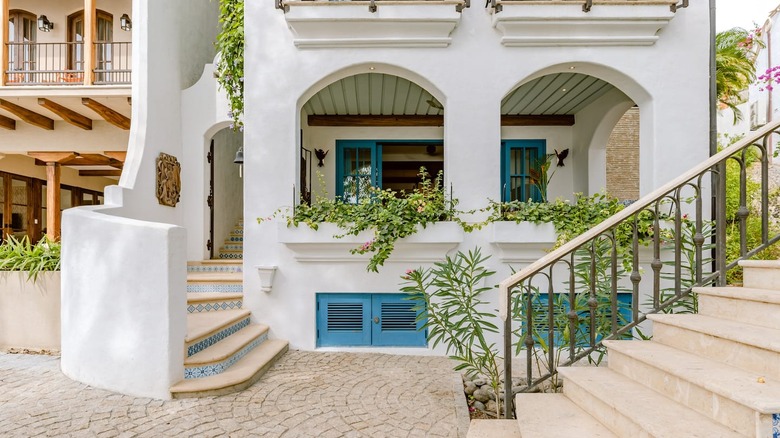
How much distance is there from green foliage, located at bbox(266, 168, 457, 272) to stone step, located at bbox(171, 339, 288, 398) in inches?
55.8

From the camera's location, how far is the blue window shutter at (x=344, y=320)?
16.1ft

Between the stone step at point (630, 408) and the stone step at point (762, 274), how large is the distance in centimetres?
110

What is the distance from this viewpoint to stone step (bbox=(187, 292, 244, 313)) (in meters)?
4.73

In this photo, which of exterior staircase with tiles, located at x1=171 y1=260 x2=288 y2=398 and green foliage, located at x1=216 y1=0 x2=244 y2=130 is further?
green foliage, located at x1=216 y1=0 x2=244 y2=130

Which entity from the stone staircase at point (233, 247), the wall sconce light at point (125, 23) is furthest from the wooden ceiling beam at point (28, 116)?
the stone staircase at point (233, 247)

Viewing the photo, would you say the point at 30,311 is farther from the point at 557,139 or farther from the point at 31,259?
the point at 557,139

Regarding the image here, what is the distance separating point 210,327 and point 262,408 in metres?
1.14

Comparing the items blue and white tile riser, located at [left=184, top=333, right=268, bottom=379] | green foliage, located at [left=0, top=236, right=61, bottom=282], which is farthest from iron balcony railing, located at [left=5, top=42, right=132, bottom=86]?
blue and white tile riser, located at [left=184, top=333, right=268, bottom=379]

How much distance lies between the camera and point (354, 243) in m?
4.74

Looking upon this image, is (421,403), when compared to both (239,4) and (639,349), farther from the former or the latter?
(239,4)

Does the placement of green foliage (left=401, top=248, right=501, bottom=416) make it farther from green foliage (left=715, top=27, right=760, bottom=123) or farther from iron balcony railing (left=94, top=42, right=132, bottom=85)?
green foliage (left=715, top=27, right=760, bottom=123)

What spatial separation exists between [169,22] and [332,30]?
2898 millimetres

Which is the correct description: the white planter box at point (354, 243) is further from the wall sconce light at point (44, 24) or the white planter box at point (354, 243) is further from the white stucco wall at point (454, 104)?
the wall sconce light at point (44, 24)

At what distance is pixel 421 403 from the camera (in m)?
3.38
